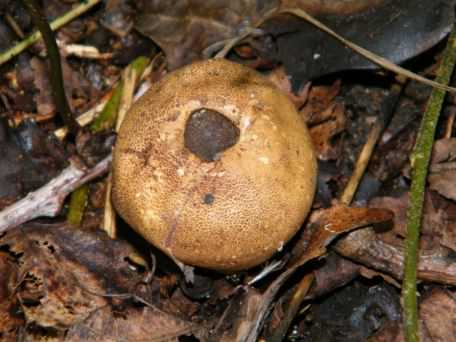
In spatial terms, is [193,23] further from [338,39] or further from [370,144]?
[370,144]

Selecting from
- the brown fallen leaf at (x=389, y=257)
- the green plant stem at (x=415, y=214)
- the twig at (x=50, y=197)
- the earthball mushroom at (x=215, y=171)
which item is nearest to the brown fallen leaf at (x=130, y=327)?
the earthball mushroom at (x=215, y=171)

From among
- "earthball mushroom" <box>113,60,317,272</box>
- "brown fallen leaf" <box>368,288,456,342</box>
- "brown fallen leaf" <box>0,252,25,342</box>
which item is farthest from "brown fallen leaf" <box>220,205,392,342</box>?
"brown fallen leaf" <box>0,252,25,342</box>

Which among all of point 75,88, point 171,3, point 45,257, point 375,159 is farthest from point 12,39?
point 375,159

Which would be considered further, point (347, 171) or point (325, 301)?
point (347, 171)

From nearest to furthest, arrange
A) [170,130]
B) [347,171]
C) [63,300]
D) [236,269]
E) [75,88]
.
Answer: [170,130] → [236,269] → [63,300] → [347,171] → [75,88]

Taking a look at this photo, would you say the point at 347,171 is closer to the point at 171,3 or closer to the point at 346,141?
the point at 346,141

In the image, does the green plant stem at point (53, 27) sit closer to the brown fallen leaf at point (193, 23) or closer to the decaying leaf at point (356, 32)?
the brown fallen leaf at point (193, 23)
